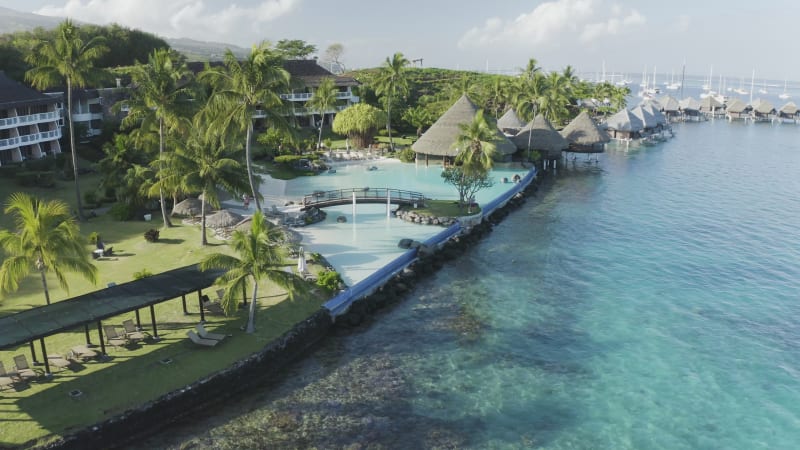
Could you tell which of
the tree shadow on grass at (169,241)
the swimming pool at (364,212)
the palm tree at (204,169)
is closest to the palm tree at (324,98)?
the swimming pool at (364,212)

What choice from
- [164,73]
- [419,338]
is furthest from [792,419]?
[164,73]

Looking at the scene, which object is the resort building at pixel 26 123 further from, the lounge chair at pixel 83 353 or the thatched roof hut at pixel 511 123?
the thatched roof hut at pixel 511 123

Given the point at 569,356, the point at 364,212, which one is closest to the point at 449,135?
the point at 364,212

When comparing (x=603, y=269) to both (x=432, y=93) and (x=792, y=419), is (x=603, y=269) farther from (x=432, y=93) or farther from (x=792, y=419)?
(x=432, y=93)

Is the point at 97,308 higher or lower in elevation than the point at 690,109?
lower

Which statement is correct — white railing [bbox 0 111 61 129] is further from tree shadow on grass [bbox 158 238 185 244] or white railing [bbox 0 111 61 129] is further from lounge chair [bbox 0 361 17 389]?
lounge chair [bbox 0 361 17 389]

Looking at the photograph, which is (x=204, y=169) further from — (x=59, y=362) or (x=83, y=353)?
(x=59, y=362)

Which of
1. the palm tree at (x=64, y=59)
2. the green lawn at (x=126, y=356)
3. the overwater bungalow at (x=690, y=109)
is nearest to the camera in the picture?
the green lawn at (x=126, y=356)
